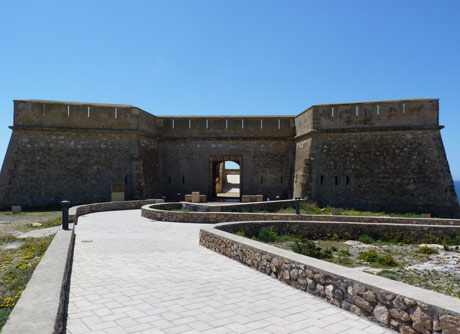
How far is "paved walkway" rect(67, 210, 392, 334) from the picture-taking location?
3.75 m

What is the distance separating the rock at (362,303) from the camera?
12.9ft

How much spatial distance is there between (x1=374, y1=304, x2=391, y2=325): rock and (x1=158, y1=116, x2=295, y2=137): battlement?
776 inches

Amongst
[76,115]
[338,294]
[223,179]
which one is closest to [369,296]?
[338,294]

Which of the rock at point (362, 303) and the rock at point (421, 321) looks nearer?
the rock at point (421, 321)

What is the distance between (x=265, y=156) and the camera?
907 inches

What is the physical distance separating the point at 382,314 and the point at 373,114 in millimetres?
16891

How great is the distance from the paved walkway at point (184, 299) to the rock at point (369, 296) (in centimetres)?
25

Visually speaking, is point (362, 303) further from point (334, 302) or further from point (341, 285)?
point (334, 302)

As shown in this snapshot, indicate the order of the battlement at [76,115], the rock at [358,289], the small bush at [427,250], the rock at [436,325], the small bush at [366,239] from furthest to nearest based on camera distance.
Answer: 1. the battlement at [76,115]
2. the small bush at [366,239]
3. the small bush at [427,250]
4. the rock at [358,289]
5. the rock at [436,325]

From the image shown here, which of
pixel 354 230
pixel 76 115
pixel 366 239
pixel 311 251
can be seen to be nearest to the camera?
pixel 311 251

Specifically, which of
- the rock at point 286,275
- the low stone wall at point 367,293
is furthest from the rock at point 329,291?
the rock at point 286,275

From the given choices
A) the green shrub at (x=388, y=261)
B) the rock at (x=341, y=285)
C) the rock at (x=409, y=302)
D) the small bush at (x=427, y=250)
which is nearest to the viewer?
the rock at (x=409, y=302)

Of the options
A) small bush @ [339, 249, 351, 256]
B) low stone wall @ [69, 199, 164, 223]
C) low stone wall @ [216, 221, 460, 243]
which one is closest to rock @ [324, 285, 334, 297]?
small bush @ [339, 249, 351, 256]

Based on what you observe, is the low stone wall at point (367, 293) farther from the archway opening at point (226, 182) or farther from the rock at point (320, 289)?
the archway opening at point (226, 182)
